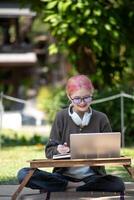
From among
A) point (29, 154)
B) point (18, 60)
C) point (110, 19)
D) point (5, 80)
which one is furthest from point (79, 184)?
point (5, 80)

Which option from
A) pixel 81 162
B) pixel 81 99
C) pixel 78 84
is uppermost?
pixel 78 84

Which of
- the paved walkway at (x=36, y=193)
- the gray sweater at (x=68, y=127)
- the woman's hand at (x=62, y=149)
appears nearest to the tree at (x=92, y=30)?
the paved walkway at (x=36, y=193)

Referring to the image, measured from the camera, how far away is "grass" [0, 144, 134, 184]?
916cm

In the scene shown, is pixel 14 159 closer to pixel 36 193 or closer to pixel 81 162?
pixel 36 193

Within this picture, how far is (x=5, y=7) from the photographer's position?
33.9 m

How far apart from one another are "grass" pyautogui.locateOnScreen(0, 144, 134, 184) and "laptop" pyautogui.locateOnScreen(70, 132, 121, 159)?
8.39ft

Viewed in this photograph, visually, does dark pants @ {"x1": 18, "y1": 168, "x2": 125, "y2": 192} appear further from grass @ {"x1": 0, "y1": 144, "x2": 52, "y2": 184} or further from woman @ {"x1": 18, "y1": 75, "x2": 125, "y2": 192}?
grass @ {"x1": 0, "y1": 144, "x2": 52, "y2": 184}

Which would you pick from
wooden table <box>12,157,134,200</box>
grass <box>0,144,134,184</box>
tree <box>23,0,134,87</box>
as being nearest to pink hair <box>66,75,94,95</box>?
wooden table <box>12,157,134,200</box>

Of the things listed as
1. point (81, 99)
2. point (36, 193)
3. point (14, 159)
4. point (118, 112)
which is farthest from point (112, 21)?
point (81, 99)

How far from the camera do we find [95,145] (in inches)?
243

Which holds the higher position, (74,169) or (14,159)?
(74,169)

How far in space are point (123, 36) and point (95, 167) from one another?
9.17 m

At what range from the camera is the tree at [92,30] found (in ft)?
45.8

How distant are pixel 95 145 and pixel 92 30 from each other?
814 cm
